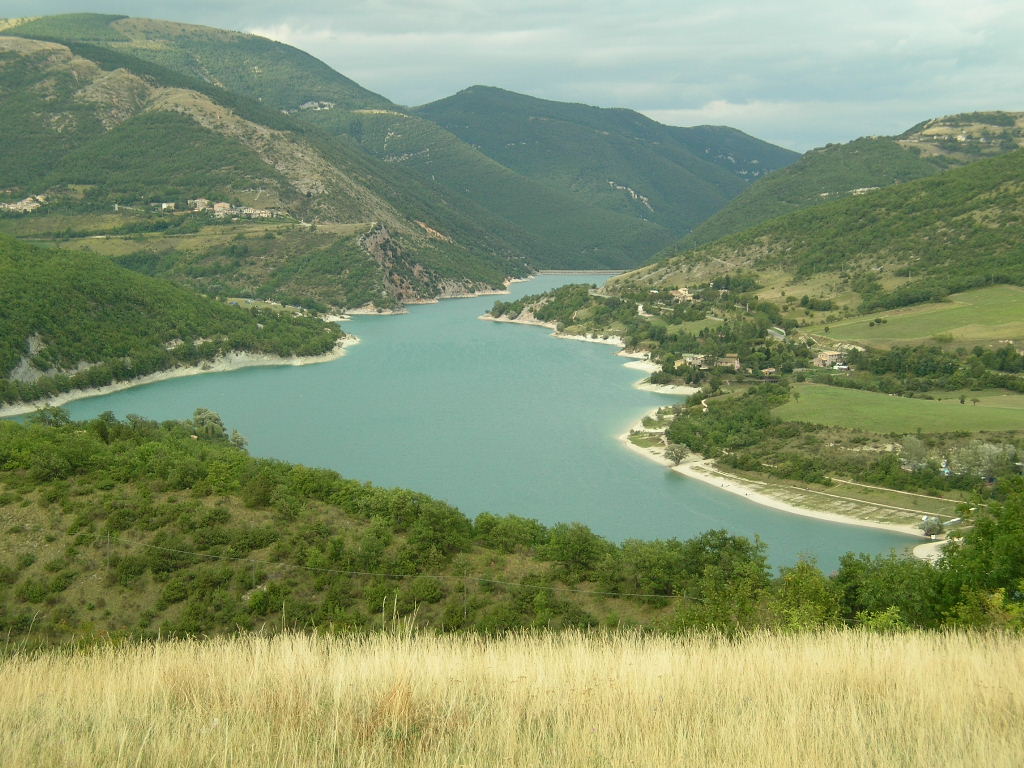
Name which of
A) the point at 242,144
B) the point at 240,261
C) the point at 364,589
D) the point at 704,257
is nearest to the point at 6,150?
the point at 242,144

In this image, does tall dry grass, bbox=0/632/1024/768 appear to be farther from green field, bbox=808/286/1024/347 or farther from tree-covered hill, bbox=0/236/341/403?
green field, bbox=808/286/1024/347

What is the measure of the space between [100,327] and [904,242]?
197 ft

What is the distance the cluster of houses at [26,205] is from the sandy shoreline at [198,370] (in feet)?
156

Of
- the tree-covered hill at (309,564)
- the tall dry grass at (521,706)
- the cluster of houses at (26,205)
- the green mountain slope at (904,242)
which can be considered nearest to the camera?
the tall dry grass at (521,706)

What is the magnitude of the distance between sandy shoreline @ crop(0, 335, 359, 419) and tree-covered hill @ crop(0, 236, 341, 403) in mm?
355

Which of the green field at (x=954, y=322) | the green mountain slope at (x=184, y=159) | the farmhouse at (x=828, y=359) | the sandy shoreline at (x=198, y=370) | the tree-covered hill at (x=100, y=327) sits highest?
the green mountain slope at (x=184, y=159)

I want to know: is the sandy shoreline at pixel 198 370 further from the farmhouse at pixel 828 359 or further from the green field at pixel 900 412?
the green field at pixel 900 412

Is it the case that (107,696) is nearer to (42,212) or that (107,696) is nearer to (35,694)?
(35,694)

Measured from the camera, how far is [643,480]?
33.9 m

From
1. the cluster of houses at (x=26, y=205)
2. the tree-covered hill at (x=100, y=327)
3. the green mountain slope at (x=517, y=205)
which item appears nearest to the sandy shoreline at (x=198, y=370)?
the tree-covered hill at (x=100, y=327)

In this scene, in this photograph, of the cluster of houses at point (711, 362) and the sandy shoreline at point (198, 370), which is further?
the cluster of houses at point (711, 362)

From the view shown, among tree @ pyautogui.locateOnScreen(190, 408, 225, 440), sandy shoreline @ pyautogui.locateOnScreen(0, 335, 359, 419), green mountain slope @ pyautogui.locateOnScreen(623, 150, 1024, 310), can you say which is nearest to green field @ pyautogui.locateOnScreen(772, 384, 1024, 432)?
green mountain slope @ pyautogui.locateOnScreen(623, 150, 1024, 310)

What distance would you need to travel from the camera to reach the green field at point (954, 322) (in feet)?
160

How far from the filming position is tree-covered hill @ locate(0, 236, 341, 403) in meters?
47.0
